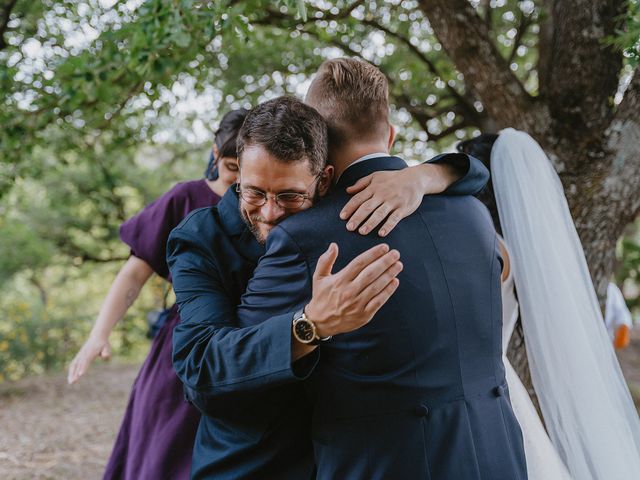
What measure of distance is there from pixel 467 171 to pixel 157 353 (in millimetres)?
1629

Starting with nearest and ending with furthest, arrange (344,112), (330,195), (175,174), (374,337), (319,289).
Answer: (319,289) → (374,337) → (330,195) → (344,112) → (175,174)

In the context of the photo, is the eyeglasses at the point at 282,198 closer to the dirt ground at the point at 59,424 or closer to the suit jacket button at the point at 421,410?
the suit jacket button at the point at 421,410

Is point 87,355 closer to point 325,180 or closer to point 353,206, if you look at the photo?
point 325,180

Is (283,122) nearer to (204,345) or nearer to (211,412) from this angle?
(204,345)

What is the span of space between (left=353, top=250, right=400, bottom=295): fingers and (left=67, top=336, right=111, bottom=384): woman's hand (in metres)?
1.82

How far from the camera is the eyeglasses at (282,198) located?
1833 mm

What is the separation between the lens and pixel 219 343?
162cm

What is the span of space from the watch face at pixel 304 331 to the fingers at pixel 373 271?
160 millimetres

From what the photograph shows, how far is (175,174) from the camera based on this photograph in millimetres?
10555

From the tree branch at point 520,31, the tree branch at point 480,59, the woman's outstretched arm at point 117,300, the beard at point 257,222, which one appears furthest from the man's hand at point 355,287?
the tree branch at point 520,31

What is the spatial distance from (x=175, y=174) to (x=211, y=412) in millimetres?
9190

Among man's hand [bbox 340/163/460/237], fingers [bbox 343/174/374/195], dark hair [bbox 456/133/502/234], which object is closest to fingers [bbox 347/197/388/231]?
man's hand [bbox 340/163/460/237]

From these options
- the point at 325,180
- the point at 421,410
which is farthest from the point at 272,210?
the point at 421,410

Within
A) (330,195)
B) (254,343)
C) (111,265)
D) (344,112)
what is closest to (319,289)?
(254,343)
